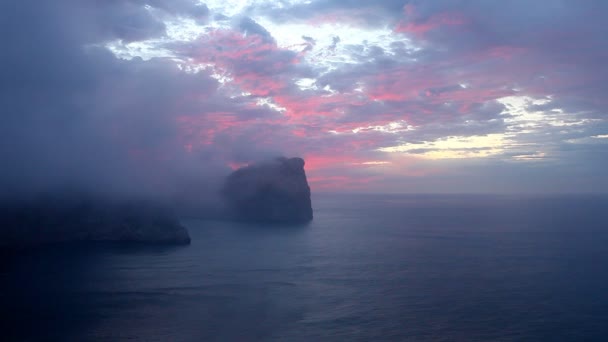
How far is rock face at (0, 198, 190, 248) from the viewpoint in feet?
224

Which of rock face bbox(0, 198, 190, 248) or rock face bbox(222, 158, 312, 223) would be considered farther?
rock face bbox(222, 158, 312, 223)

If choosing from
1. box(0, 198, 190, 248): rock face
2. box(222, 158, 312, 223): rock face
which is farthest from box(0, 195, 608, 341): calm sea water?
box(222, 158, 312, 223): rock face

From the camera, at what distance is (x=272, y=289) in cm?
4953

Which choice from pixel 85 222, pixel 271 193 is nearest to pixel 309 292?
pixel 85 222

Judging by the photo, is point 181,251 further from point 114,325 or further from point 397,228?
point 397,228

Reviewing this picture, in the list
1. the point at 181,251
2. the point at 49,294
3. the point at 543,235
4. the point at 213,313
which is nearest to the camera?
the point at 213,313

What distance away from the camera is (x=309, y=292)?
48719 mm

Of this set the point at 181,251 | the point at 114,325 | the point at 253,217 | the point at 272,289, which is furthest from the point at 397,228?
the point at 114,325

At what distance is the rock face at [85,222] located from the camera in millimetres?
68125

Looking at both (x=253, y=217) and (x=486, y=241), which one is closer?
(x=486, y=241)

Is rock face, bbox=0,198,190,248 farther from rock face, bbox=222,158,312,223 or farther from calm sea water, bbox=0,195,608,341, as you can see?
rock face, bbox=222,158,312,223

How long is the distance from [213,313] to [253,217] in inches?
3910

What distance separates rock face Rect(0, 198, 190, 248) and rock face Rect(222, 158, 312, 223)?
5641 centimetres

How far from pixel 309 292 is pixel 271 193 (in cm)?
8912
